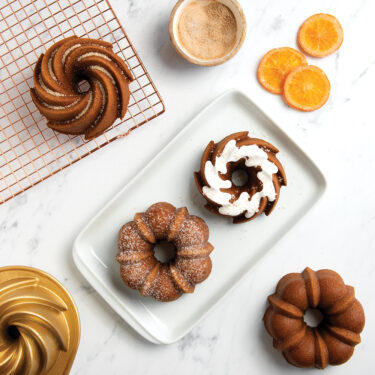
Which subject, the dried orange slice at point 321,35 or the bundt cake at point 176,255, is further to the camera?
the dried orange slice at point 321,35

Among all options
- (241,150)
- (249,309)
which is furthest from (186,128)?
(249,309)

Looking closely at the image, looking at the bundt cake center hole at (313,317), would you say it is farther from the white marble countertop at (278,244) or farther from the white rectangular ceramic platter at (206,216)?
the white rectangular ceramic platter at (206,216)

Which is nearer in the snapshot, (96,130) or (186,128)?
(96,130)

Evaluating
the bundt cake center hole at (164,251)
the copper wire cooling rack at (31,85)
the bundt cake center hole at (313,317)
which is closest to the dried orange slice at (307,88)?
the copper wire cooling rack at (31,85)

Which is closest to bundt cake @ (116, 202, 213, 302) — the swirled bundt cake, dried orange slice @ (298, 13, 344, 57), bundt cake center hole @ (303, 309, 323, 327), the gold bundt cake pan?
the gold bundt cake pan

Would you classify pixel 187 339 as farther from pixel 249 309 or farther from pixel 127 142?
pixel 127 142

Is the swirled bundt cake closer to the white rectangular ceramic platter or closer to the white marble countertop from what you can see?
the white marble countertop
